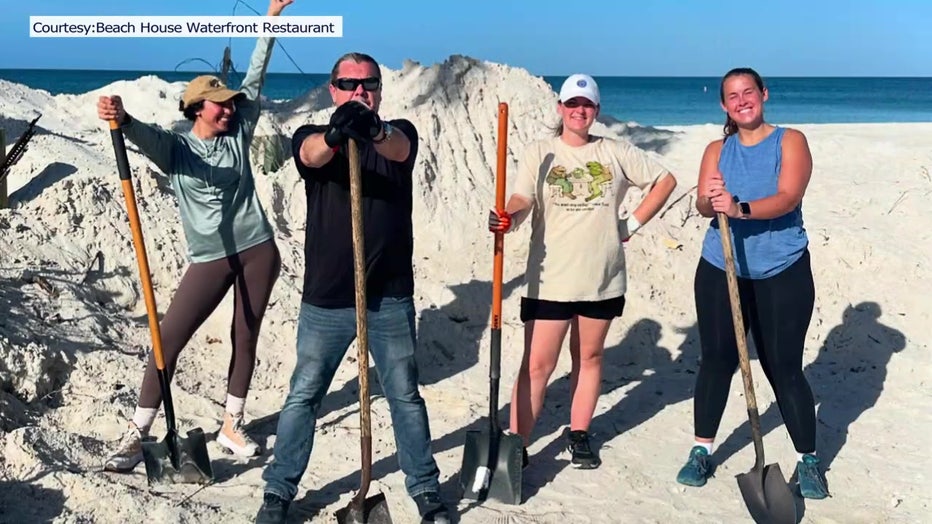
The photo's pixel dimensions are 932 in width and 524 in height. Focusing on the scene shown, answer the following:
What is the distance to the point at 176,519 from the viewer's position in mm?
4129

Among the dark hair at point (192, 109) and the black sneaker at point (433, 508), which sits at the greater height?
the dark hair at point (192, 109)

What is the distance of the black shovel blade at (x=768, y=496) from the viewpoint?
4.29 meters

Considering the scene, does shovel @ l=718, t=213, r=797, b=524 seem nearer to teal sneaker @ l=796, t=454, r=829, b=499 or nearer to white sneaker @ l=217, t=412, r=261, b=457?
Answer: teal sneaker @ l=796, t=454, r=829, b=499

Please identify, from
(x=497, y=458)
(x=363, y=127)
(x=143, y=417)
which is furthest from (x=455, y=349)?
(x=363, y=127)

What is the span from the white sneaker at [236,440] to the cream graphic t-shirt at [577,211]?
156cm

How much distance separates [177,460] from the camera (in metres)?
4.52

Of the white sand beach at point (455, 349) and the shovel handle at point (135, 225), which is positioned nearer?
the shovel handle at point (135, 225)

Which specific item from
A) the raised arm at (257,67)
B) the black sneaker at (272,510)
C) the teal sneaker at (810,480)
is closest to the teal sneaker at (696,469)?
the teal sneaker at (810,480)

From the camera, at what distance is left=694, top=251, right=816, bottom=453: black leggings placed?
438 centimetres

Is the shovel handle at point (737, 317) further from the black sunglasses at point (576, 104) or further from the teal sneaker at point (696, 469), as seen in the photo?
the black sunglasses at point (576, 104)

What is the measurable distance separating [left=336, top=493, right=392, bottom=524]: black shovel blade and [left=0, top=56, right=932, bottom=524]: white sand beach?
286 mm

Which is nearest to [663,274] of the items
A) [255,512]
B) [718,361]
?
[718,361]

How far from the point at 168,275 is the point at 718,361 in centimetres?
387

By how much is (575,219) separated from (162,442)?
6.80 ft
